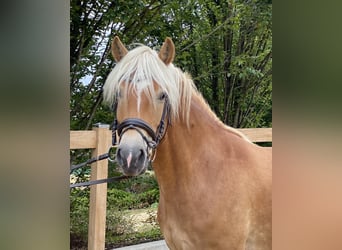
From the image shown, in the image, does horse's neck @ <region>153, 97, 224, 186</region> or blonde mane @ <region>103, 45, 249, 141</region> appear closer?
blonde mane @ <region>103, 45, 249, 141</region>

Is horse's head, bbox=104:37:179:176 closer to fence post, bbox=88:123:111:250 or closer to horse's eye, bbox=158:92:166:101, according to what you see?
horse's eye, bbox=158:92:166:101

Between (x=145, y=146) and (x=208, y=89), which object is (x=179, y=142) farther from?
(x=208, y=89)

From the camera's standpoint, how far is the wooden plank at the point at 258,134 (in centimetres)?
135

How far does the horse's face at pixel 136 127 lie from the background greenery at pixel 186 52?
340mm

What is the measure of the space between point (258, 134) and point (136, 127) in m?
0.62

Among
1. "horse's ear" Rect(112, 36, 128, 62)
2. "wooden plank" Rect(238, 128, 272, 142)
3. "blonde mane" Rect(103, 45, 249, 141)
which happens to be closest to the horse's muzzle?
"blonde mane" Rect(103, 45, 249, 141)

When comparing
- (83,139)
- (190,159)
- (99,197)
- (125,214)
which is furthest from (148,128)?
(125,214)

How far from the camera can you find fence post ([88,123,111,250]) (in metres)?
1.44

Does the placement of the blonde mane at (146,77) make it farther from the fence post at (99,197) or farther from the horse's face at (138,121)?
the fence post at (99,197)

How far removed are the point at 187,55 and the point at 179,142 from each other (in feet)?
1.44

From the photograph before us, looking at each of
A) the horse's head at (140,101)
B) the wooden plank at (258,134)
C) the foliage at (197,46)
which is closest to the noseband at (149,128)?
the horse's head at (140,101)

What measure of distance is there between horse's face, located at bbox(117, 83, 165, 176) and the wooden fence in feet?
1.44

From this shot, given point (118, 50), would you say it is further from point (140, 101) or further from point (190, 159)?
point (190, 159)
